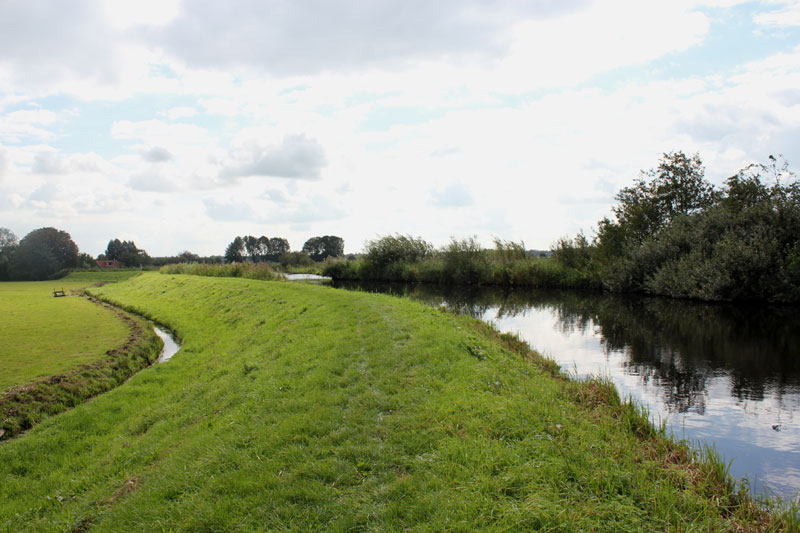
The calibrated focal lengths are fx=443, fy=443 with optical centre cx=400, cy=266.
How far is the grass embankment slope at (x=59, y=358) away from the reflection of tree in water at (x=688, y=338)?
13.0m

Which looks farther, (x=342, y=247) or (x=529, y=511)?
(x=342, y=247)

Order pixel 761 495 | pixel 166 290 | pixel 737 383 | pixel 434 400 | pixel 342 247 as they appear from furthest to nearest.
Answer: pixel 342 247 → pixel 166 290 → pixel 737 383 → pixel 434 400 → pixel 761 495

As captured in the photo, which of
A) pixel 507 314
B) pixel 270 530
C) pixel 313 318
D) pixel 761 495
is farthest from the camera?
pixel 507 314

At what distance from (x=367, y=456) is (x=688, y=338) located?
15311 mm

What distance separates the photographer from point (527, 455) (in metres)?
4.90

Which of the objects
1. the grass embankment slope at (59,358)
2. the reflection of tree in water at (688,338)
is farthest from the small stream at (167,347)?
the reflection of tree in water at (688,338)

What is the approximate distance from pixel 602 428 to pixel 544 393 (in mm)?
1363

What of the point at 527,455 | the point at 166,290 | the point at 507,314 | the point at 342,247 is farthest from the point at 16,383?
the point at 342,247

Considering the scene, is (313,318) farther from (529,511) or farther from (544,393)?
(529,511)

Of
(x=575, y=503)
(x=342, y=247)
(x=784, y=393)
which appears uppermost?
(x=342, y=247)

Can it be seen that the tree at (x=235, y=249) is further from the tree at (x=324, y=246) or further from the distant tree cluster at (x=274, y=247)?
the tree at (x=324, y=246)

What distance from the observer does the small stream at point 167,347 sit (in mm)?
14968

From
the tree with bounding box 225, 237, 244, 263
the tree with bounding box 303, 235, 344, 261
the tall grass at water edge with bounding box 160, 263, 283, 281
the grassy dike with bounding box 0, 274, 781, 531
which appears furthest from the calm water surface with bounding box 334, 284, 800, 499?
the tree with bounding box 225, 237, 244, 263

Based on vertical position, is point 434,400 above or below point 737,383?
above
